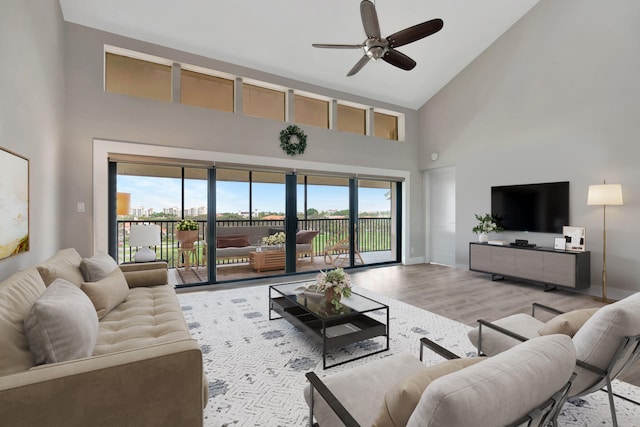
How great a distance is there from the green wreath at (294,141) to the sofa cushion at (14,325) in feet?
13.5

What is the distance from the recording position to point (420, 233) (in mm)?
7016

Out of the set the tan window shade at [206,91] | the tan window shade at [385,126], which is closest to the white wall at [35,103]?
the tan window shade at [206,91]

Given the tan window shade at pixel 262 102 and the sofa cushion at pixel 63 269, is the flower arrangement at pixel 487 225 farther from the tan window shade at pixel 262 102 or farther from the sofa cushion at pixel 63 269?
the sofa cushion at pixel 63 269

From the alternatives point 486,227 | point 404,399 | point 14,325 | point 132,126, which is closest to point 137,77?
point 132,126

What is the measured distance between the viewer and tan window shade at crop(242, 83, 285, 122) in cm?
514

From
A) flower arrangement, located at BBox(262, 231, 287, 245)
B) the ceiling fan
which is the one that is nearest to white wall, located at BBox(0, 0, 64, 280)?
the ceiling fan

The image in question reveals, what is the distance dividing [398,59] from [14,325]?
3785mm

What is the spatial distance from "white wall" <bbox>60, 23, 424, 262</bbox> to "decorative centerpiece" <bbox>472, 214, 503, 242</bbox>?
287 cm

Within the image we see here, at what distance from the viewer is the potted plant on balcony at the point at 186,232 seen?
4.82 meters

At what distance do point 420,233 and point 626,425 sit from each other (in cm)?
543

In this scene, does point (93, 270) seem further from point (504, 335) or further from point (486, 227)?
point (486, 227)

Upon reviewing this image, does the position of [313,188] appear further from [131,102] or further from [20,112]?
[20,112]

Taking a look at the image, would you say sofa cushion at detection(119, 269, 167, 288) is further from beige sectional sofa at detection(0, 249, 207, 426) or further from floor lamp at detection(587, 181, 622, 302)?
floor lamp at detection(587, 181, 622, 302)

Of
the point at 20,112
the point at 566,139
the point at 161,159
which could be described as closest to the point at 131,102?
the point at 161,159
